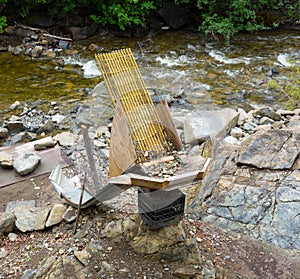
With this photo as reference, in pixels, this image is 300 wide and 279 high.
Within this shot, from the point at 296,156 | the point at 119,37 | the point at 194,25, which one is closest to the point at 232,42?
the point at 194,25

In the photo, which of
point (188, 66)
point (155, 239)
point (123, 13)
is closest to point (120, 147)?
point (155, 239)

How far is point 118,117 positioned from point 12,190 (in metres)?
1.84

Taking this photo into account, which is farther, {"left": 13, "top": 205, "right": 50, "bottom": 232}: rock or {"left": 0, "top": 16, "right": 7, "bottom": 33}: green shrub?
{"left": 0, "top": 16, "right": 7, "bottom": 33}: green shrub

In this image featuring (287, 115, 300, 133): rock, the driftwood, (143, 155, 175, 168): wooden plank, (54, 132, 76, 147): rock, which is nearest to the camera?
(143, 155, 175, 168): wooden plank

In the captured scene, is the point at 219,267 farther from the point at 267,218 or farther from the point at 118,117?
the point at 118,117

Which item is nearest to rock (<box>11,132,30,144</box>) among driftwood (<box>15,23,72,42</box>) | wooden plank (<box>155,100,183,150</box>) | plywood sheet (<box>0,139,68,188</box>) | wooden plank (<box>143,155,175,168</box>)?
plywood sheet (<box>0,139,68,188</box>)

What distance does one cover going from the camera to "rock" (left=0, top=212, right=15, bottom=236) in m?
3.80

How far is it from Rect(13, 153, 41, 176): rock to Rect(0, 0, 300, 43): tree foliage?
5.12 metres

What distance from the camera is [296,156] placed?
13.7 feet

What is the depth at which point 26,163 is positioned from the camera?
15.5 ft

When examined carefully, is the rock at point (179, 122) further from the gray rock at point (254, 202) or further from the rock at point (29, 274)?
the rock at point (29, 274)

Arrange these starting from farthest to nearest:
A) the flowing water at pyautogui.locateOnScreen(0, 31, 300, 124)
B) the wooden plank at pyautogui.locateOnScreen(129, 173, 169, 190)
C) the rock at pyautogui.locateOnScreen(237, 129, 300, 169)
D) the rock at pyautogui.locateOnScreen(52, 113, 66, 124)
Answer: the flowing water at pyautogui.locateOnScreen(0, 31, 300, 124)
the rock at pyautogui.locateOnScreen(52, 113, 66, 124)
the rock at pyautogui.locateOnScreen(237, 129, 300, 169)
the wooden plank at pyautogui.locateOnScreen(129, 173, 169, 190)

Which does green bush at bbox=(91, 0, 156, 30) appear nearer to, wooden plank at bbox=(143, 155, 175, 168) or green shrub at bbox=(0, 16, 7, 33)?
green shrub at bbox=(0, 16, 7, 33)

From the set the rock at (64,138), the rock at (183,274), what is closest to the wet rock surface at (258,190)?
the rock at (183,274)
